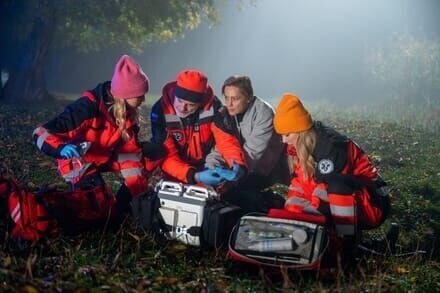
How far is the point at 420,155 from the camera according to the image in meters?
9.68

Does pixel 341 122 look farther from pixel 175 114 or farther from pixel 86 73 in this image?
pixel 86 73

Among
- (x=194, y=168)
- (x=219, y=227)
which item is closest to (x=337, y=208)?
(x=219, y=227)

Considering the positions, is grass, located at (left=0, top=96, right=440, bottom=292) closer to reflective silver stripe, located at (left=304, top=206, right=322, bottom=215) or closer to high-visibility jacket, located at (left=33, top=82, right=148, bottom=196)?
reflective silver stripe, located at (left=304, top=206, right=322, bottom=215)

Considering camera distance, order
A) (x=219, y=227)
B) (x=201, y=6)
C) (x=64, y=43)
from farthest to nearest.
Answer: (x=64, y=43), (x=201, y=6), (x=219, y=227)

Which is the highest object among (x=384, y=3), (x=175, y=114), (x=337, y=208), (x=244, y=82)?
(x=384, y=3)

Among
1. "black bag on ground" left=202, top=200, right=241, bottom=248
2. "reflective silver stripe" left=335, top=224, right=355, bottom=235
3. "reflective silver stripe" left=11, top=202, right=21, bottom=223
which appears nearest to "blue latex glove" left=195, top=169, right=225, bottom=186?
"black bag on ground" left=202, top=200, right=241, bottom=248

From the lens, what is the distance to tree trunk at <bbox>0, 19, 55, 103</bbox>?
1730cm

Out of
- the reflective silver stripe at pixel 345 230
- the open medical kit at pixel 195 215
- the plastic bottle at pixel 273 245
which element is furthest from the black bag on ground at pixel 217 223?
the reflective silver stripe at pixel 345 230

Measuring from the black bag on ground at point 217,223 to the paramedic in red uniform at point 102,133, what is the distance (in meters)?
0.97

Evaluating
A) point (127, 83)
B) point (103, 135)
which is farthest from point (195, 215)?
point (127, 83)

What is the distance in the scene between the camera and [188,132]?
5414 millimetres

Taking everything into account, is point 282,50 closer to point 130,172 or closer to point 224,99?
point 224,99

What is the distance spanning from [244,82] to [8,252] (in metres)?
2.72

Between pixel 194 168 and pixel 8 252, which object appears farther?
pixel 194 168
